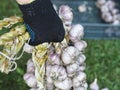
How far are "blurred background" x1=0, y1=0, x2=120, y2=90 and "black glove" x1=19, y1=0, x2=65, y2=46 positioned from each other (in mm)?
489

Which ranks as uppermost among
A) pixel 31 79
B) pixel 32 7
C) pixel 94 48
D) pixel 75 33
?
pixel 32 7

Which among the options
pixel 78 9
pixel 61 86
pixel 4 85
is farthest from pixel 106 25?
pixel 61 86

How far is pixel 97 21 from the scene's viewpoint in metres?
2.27

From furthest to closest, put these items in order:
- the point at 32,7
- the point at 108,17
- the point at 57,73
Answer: the point at 108,17
the point at 57,73
the point at 32,7

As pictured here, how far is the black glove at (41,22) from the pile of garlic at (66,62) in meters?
0.09

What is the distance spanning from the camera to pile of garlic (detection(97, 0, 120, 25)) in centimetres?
219

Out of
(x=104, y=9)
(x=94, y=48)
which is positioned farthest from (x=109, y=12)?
(x=94, y=48)

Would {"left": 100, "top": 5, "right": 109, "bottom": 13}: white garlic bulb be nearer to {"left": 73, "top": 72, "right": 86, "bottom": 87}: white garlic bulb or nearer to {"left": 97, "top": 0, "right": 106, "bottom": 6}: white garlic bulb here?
{"left": 97, "top": 0, "right": 106, "bottom": 6}: white garlic bulb

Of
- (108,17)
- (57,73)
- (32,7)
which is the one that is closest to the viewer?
(32,7)

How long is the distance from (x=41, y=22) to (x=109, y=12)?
1.02 m

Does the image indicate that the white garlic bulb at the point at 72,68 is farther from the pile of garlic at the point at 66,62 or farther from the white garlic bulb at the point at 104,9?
the white garlic bulb at the point at 104,9

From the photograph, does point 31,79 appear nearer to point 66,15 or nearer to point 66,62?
point 66,62

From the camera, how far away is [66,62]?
136 centimetres

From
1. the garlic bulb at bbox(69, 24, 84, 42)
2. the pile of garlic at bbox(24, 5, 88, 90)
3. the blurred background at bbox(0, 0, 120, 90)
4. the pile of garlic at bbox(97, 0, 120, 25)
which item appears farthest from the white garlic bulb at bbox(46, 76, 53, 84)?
the pile of garlic at bbox(97, 0, 120, 25)
